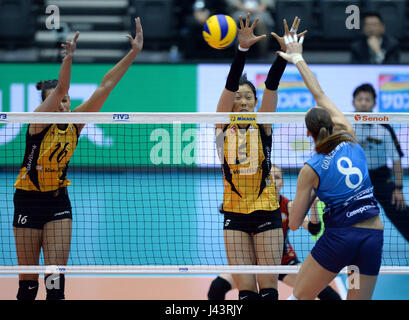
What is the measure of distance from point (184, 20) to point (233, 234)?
35.3 feet

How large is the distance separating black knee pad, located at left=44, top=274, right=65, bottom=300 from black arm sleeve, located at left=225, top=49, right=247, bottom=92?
2304 mm

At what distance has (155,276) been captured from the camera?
7.80 m

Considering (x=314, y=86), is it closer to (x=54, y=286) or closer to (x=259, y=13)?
(x=54, y=286)

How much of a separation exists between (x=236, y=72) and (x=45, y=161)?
1.91 m

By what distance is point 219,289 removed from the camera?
6207 millimetres

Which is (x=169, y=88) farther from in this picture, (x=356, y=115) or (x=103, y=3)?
(x=356, y=115)

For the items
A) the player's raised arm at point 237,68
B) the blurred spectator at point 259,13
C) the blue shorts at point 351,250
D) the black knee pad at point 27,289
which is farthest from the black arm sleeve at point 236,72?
the blurred spectator at point 259,13

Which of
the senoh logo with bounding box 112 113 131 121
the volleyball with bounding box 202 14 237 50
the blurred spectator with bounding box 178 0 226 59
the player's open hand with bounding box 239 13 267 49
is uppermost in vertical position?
the blurred spectator with bounding box 178 0 226 59

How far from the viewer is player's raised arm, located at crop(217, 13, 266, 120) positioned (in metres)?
5.48

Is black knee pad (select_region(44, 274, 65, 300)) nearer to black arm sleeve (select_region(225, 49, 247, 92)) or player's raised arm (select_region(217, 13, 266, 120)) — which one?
player's raised arm (select_region(217, 13, 266, 120))

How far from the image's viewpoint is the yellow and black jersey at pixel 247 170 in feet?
18.5

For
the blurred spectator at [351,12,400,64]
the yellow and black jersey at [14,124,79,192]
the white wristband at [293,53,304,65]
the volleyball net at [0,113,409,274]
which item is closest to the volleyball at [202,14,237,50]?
the volleyball net at [0,113,409,274]

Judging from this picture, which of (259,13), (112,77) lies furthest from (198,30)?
(112,77)
